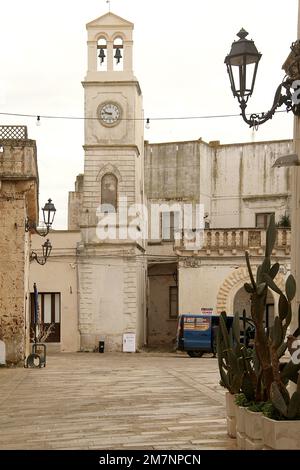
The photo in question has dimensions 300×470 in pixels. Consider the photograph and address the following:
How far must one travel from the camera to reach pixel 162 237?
36.0m

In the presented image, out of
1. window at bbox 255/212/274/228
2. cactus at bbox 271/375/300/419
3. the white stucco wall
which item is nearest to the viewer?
cactus at bbox 271/375/300/419

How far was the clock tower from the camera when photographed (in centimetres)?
3180

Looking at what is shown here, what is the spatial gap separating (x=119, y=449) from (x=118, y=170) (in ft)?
83.2

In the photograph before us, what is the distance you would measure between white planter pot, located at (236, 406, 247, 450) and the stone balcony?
24197 mm

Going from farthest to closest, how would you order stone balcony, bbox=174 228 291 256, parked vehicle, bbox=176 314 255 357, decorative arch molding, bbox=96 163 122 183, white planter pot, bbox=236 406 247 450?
1. decorative arch molding, bbox=96 163 122 183
2. stone balcony, bbox=174 228 291 256
3. parked vehicle, bbox=176 314 255 357
4. white planter pot, bbox=236 406 247 450

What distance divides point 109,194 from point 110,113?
3.35m

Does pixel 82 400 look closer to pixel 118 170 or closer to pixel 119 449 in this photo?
pixel 119 449

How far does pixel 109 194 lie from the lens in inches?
1267

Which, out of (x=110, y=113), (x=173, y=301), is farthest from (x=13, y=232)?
(x=173, y=301)

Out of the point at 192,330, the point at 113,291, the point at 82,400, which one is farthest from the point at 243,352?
the point at 113,291

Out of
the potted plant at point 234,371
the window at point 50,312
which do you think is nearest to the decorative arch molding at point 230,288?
the window at point 50,312

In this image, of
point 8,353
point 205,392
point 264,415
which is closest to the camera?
point 264,415

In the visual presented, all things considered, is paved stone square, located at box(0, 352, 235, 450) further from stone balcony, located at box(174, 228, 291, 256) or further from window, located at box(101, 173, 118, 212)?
window, located at box(101, 173, 118, 212)

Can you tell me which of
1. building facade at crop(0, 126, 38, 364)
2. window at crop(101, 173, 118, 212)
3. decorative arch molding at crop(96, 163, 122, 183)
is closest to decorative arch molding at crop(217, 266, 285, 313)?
window at crop(101, 173, 118, 212)
